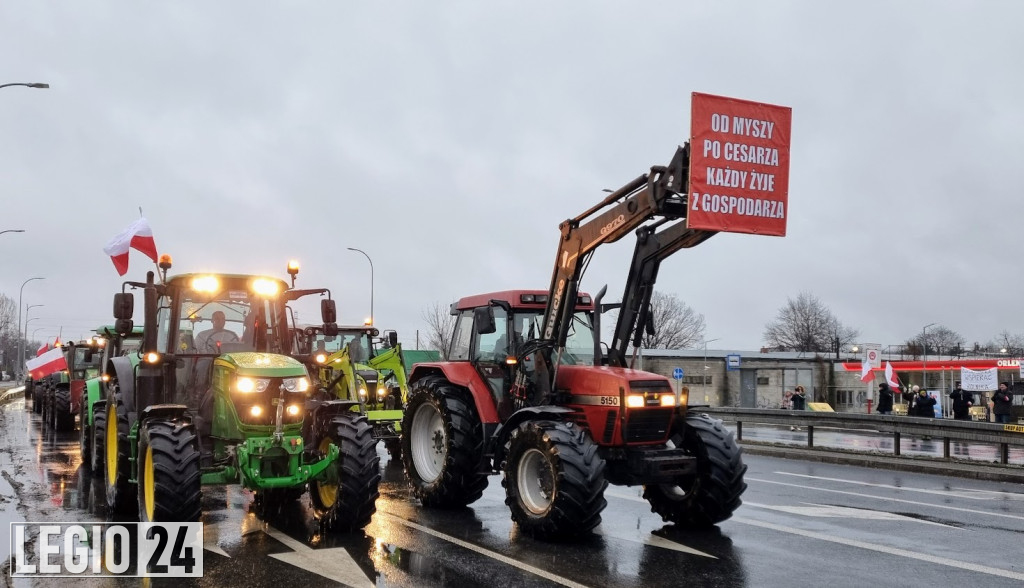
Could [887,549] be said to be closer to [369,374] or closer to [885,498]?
[885,498]

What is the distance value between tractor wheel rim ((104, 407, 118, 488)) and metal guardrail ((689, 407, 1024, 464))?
786 centimetres

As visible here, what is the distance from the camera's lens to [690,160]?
330 inches

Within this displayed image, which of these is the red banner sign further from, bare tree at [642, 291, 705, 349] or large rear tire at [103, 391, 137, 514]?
bare tree at [642, 291, 705, 349]

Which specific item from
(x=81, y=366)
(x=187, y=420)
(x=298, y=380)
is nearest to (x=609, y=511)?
(x=298, y=380)

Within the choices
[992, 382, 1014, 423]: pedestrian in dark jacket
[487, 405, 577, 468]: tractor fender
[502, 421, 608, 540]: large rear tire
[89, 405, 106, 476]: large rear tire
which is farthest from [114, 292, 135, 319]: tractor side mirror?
[992, 382, 1014, 423]: pedestrian in dark jacket

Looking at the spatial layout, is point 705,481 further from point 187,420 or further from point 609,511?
point 187,420

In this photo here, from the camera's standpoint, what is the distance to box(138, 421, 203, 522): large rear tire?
7895 millimetres

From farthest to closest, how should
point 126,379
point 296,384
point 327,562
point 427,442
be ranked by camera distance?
point 427,442 → point 126,379 → point 296,384 → point 327,562

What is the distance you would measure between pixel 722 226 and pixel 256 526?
559cm

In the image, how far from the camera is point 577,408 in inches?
360

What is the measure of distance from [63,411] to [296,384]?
15.9 m

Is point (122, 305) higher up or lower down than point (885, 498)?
higher up

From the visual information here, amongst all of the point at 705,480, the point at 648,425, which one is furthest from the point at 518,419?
the point at 705,480

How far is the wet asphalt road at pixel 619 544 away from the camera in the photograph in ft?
23.0
